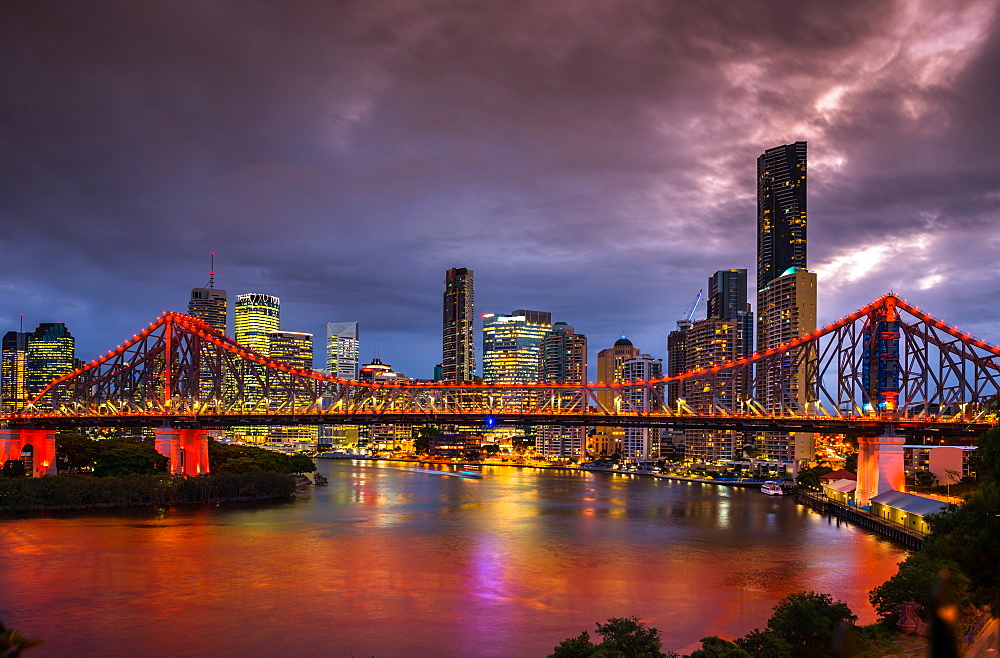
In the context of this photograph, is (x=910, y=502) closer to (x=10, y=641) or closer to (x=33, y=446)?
(x=10, y=641)

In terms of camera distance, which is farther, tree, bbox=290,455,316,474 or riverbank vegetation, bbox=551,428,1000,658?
tree, bbox=290,455,316,474

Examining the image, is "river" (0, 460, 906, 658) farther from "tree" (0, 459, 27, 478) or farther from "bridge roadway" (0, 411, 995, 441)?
"tree" (0, 459, 27, 478)

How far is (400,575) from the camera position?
127ft

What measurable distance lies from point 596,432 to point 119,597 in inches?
5486

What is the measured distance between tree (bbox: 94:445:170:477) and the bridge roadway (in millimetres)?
3513

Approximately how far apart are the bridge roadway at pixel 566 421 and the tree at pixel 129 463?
11.5 feet

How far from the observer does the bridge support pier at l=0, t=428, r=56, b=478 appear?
77.8 metres

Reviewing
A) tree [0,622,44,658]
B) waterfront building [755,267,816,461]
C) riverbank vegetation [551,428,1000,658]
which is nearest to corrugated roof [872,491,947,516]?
riverbank vegetation [551,428,1000,658]

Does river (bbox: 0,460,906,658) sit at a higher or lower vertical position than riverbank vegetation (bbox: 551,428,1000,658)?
lower

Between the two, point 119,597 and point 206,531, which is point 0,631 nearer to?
point 119,597

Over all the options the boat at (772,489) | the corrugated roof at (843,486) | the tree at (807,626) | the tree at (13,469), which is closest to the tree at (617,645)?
the tree at (807,626)

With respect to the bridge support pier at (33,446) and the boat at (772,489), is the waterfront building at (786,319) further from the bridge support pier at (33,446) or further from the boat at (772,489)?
the bridge support pier at (33,446)

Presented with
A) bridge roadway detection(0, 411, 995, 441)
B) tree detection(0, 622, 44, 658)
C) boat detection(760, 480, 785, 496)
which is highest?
tree detection(0, 622, 44, 658)

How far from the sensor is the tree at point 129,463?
69.2 m
